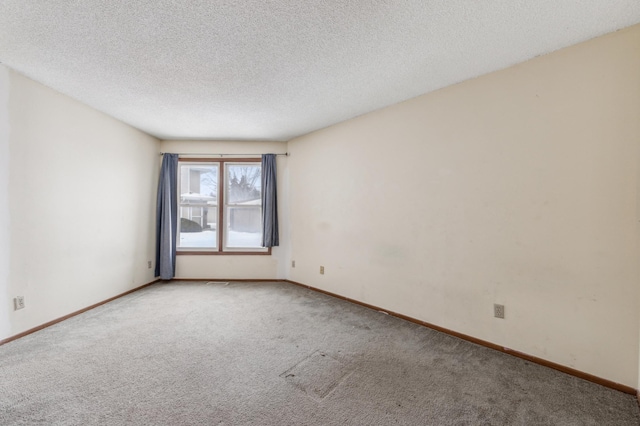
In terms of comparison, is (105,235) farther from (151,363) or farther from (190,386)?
(190,386)

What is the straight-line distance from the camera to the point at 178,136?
429cm

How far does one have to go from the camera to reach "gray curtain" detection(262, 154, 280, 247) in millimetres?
4359

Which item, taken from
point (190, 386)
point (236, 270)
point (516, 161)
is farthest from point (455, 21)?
point (236, 270)

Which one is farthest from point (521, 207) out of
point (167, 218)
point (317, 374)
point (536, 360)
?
point (167, 218)

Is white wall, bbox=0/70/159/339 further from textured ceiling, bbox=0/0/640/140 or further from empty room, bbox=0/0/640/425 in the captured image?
textured ceiling, bbox=0/0/640/140

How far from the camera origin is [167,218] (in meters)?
4.26

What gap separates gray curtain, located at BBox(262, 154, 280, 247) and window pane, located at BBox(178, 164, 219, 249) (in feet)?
2.91

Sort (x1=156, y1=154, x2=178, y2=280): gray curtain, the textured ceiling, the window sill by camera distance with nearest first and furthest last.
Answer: the textured ceiling < (x1=156, y1=154, x2=178, y2=280): gray curtain < the window sill

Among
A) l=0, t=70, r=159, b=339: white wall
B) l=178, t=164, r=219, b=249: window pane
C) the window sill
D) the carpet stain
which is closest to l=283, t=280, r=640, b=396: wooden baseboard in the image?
the carpet stain

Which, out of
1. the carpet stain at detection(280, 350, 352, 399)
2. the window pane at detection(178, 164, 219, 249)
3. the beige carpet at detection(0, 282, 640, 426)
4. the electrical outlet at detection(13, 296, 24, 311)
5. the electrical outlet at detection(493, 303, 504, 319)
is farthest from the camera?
the window pane at detection(178, 164, 219, 249)

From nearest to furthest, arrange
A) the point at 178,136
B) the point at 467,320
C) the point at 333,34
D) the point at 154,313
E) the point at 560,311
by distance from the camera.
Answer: the point at 333,34
the point at 560,311
the point at 467,320
the point at 154,313
the point at 178,136

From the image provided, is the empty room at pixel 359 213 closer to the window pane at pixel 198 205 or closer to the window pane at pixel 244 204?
the window pane at pixel 198 205

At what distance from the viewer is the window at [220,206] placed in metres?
4.55

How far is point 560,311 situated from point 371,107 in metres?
2.65
